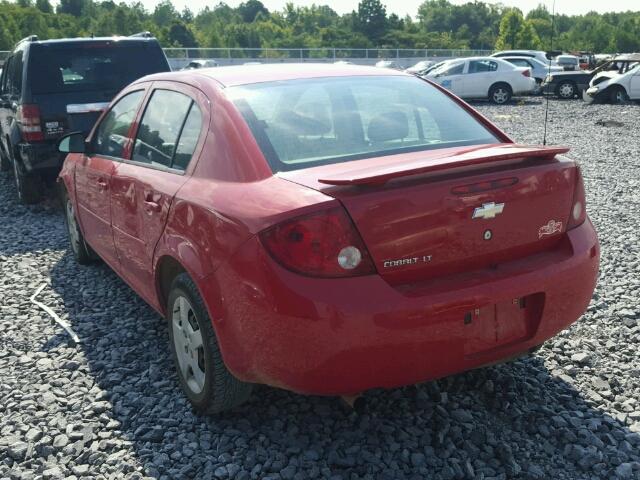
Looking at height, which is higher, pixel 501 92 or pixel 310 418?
pixel 501 92

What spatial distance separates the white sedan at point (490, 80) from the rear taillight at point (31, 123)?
760 inches

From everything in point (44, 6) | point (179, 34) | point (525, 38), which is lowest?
point (525, 38)

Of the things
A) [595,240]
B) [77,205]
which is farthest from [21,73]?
[595,240]

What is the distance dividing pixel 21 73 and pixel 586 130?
1265 cm

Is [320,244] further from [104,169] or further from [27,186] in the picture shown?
[27,186]

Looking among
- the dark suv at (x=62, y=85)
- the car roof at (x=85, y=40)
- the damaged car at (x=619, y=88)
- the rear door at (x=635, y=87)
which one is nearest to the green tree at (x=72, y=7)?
the damaged car at (x=619, y=88)

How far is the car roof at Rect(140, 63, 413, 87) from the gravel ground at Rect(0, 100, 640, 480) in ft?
5.44

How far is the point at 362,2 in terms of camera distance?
114375 millimetres

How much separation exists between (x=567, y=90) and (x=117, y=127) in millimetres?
24093

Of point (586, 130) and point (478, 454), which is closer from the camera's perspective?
point (478, 454)

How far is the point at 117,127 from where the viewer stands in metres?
4.61

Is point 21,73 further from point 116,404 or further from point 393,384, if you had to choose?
point 393,384

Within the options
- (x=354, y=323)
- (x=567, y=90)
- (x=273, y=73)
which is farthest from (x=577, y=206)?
(x=567, y=90)

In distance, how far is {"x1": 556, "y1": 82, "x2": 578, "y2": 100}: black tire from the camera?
25.6 m
